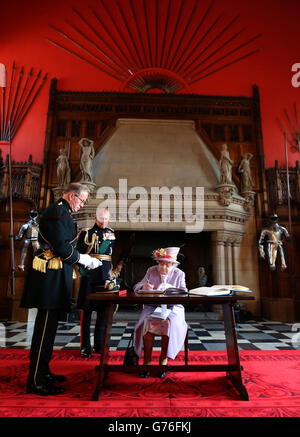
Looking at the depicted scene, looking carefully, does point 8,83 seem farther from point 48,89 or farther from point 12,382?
point 12,382

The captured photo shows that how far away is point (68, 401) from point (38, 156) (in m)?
6.39

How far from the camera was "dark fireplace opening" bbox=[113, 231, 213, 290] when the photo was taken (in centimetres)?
667

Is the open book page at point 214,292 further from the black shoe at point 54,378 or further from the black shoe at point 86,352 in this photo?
the black shoe at point 86,352

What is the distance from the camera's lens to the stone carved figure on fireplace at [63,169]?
6.28m

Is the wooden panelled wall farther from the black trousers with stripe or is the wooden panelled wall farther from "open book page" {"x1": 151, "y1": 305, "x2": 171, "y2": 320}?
the black trousers with stripe

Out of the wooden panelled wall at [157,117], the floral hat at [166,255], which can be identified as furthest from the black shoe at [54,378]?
the wooden panelled wall at [157,117]

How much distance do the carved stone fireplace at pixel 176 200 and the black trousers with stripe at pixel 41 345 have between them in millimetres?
3873

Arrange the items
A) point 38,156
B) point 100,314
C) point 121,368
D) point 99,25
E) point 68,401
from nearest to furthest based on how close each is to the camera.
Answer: point 68,401, point 121,368, point 100,314, point 38,156, point 99,25

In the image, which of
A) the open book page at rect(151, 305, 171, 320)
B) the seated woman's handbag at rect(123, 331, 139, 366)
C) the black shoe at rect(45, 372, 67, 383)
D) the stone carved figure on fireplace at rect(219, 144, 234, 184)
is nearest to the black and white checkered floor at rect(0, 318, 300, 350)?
the seated woman's handbag at rect(123, 331, 139, 366)

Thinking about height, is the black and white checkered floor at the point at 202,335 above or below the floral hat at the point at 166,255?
below

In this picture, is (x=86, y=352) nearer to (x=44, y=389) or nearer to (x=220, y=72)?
(x=44, y=389)

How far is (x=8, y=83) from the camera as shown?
23.8 ft
